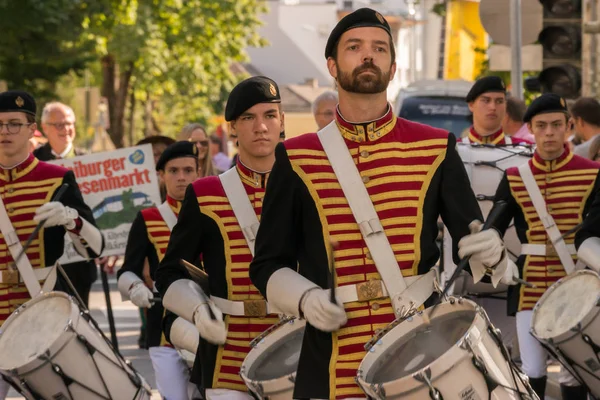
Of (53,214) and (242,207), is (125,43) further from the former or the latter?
(242,207)

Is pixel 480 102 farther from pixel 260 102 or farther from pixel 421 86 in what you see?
pixel 421 86

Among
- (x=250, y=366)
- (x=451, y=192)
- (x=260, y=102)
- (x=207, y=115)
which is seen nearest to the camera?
(x=451, y=192)

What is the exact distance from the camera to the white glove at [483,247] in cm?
534

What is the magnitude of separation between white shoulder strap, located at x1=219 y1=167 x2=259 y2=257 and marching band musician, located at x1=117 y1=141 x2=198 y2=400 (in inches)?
85.3

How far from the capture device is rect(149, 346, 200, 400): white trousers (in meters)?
9.39

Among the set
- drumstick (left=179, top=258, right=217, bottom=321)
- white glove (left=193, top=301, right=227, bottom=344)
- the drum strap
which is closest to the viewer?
the drum strap

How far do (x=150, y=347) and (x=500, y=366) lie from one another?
483 cm

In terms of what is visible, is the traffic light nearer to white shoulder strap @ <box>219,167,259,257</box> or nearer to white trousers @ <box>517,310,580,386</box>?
white trousers @ <box>517,310,580,386</box>

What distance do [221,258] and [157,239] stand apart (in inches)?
103

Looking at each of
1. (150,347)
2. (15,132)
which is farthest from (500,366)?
(150,347)

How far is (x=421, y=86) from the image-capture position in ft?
103

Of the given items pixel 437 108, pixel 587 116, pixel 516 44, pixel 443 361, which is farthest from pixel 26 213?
pixel 437 108

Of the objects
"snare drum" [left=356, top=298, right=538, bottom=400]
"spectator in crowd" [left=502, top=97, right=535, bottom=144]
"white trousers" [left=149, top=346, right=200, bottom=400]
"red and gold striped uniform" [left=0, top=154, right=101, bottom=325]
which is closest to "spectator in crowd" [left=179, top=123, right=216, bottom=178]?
"spectator in crowd" [left=502, top=97, right=535, bottom=144]

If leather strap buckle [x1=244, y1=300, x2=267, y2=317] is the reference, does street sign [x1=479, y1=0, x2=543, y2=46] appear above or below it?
above
